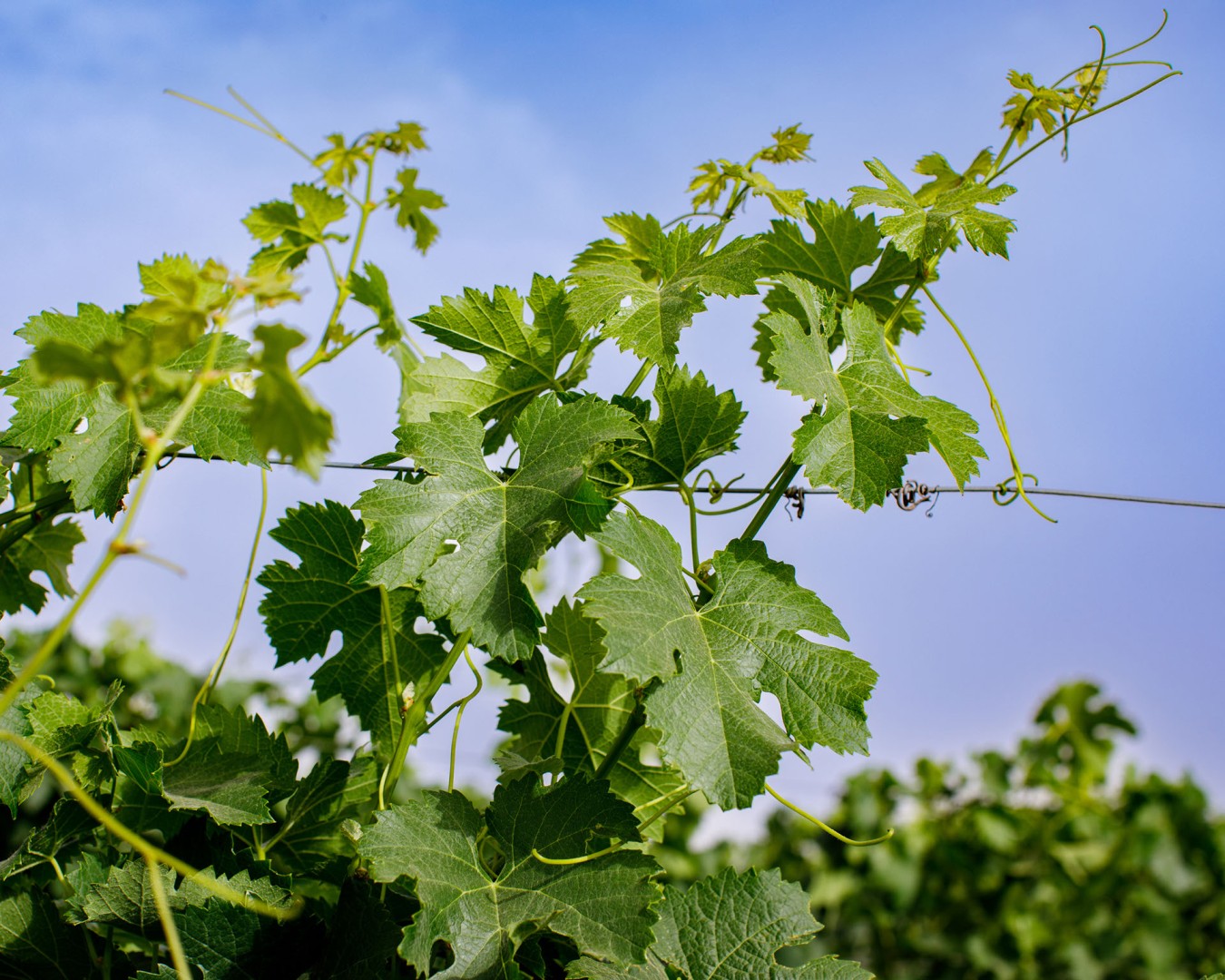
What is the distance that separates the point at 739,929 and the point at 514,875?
286 millimetres

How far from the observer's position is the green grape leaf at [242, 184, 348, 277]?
152 cm

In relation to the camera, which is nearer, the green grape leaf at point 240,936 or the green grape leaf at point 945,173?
the green grape leaf at point 240,936

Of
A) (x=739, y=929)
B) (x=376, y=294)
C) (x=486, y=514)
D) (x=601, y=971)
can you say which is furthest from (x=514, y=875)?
(x=376, y=294)

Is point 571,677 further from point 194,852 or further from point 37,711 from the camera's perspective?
point 37,711

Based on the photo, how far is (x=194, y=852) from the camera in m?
1.22

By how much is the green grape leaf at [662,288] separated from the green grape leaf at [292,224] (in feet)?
1.50

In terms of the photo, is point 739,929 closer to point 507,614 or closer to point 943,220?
point 507,614

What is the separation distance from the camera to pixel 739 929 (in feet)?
3.80

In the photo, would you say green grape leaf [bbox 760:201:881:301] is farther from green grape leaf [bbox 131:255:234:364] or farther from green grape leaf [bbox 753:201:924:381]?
green grape leaf [bbox 131:255:234:364]

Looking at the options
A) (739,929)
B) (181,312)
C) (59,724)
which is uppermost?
(181,312)

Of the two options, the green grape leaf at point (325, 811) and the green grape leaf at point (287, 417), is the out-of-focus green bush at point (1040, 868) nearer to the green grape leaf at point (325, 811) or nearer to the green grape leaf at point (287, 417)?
the green grape leaf at point (325, 811)

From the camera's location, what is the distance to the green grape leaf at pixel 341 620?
1336mm

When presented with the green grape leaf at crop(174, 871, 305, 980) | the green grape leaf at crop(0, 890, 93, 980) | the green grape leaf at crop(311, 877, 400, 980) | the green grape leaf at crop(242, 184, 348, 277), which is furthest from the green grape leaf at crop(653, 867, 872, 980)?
the green grape leaf at crop(242, 184, 348, 277)

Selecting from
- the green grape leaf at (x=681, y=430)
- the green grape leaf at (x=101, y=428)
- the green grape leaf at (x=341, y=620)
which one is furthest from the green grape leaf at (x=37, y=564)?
the green grape leaf at (x=681, y=430)
